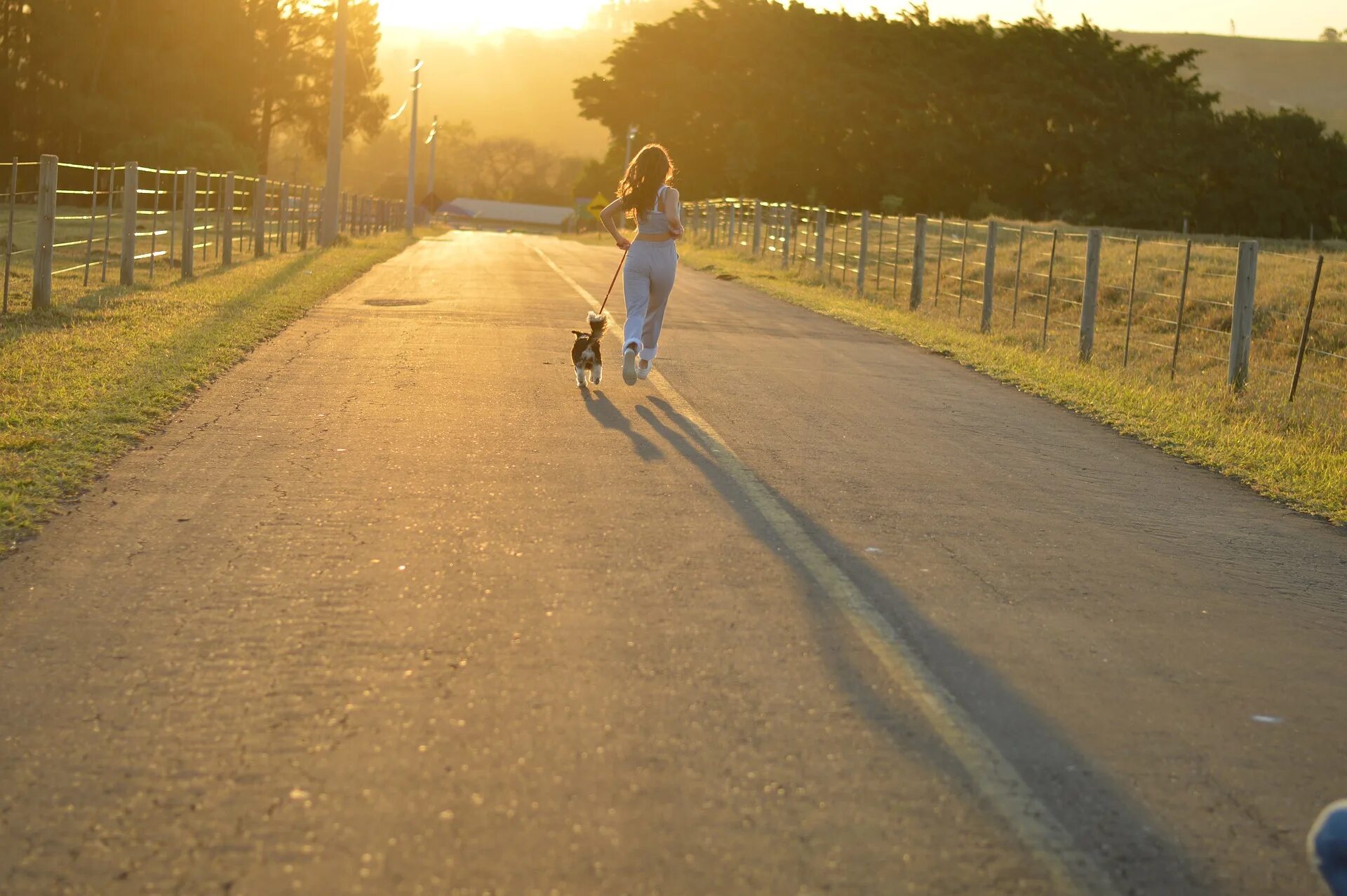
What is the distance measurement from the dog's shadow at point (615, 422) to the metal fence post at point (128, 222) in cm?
1004

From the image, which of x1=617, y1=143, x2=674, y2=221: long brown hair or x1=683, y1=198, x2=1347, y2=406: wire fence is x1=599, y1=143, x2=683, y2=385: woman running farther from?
x1=683, y1=198, x2=1347, y2=406: wire fence

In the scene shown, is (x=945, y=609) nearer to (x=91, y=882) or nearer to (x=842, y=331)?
(x=91, y=882)

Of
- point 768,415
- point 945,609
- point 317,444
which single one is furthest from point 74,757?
point 768,415

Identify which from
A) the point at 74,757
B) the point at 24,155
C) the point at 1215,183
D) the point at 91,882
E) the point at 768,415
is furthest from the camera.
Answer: the point at 1215,183

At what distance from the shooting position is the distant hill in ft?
479

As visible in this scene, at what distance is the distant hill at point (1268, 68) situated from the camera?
146000mm

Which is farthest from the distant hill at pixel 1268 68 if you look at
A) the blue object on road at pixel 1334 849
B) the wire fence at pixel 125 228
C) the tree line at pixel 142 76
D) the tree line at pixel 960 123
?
the blue object on road at pixel 1334 849

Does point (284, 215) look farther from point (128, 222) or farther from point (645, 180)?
point (645, 180)

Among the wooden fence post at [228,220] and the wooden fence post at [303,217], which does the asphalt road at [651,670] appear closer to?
the wooden fence post at [228,220]

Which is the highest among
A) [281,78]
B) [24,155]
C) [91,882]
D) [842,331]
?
[281,78]

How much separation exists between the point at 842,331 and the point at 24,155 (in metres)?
48.4

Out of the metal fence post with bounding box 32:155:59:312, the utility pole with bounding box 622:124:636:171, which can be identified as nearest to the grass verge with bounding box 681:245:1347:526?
the metal fence post with bounding box 32:155:59:312

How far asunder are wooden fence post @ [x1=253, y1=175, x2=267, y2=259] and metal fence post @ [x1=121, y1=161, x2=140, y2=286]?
8182 mm

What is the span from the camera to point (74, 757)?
388cm
